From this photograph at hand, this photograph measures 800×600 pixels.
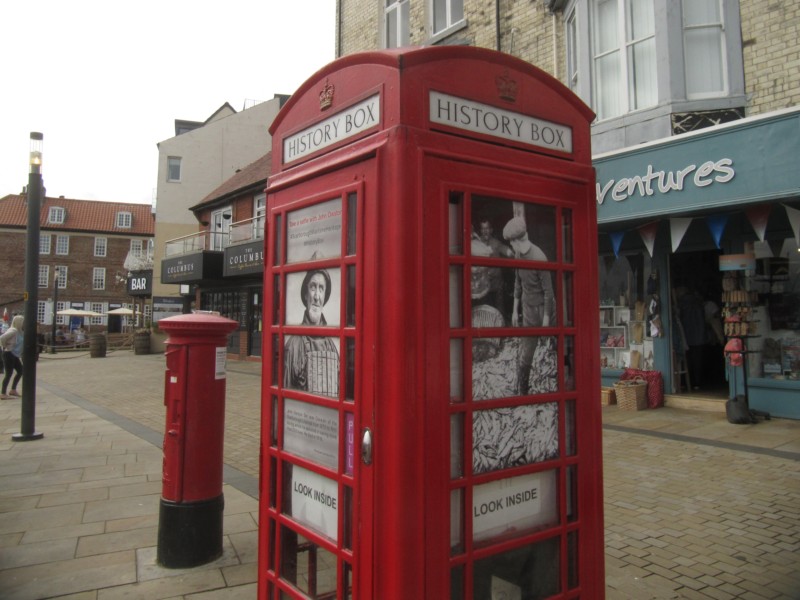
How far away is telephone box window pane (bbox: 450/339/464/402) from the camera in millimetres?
2148

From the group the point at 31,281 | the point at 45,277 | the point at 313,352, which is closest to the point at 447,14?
the point at 31,281

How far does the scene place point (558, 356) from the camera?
94.6 inches

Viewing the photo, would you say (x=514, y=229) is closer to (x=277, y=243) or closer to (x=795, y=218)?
(x=277, y=243)

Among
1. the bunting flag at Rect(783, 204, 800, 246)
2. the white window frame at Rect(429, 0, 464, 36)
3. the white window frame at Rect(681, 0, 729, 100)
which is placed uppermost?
the white window frame at Rect(429, 0, 464, 36)

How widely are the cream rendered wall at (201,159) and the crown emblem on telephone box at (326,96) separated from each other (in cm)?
3112

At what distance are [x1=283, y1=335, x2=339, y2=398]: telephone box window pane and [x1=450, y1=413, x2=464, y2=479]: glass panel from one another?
18.9 inches

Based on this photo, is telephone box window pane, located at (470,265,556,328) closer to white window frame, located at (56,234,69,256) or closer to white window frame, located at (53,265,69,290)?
white window frame, located at (53,265,69,290)

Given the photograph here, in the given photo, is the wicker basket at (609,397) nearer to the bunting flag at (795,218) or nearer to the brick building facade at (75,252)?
the bunting flag at (795,218)

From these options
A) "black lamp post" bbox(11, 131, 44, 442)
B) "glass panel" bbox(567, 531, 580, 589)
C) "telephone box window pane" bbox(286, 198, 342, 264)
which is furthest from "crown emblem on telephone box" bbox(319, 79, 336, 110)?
"black lamp post" bbox(11, 131, 44, 442)

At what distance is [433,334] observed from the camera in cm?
202

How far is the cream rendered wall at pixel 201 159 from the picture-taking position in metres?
32.0

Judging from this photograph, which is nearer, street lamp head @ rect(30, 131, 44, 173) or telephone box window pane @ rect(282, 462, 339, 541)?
telephone box window pane @ rect(282, 462, 339, 541)

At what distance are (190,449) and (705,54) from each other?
8840mm

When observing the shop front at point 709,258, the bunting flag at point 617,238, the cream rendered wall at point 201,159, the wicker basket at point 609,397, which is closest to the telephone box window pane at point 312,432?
the shop front at point 709,258
